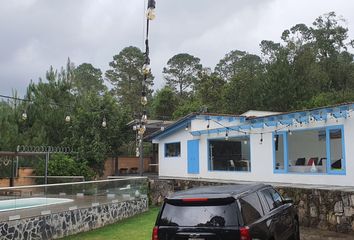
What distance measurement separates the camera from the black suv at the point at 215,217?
5863 mm

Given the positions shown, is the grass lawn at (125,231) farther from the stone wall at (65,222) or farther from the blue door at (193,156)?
the blue door at (193,156)

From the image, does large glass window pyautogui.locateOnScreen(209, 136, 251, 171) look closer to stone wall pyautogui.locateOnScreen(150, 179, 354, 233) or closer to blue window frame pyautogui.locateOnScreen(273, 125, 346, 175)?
blue window frame pyautogui.locateOnScreen(273, 125, 346, 175)

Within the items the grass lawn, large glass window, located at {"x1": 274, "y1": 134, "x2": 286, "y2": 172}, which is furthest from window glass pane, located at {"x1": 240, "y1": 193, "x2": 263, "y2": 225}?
large glass window, located at {"x1": 274, "y1": 134, "x2": 286, "y2": 172}

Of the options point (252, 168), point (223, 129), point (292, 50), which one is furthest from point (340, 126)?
point (292, 50)

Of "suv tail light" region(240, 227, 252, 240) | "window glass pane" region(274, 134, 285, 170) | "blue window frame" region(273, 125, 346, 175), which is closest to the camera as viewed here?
"suv tail light" region(240, 227, 252, 240)

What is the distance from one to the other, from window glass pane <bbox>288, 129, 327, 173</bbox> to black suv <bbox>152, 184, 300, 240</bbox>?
10.8 m

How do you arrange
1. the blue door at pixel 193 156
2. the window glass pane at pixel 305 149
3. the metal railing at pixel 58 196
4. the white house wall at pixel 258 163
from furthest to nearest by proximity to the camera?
the blue door at pixel 193 156, the window glass pane at pixel 305 149, the white house wall at pixel 258 163, the metal railing at pixel 58 196

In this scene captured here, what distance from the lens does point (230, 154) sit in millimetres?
21047

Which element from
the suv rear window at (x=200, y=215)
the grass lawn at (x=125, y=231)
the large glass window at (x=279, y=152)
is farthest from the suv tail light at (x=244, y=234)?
the large glass window at (x=279, y=152)

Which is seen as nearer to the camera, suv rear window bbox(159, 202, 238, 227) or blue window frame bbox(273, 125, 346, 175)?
suv rear window bbox(159, 202, 238, 227)

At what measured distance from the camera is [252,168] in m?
18.8

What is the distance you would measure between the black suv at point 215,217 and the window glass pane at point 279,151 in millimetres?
11033

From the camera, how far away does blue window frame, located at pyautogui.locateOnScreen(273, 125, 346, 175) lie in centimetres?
1524

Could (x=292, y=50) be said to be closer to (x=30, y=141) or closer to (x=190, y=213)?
(x=30, y=141)
